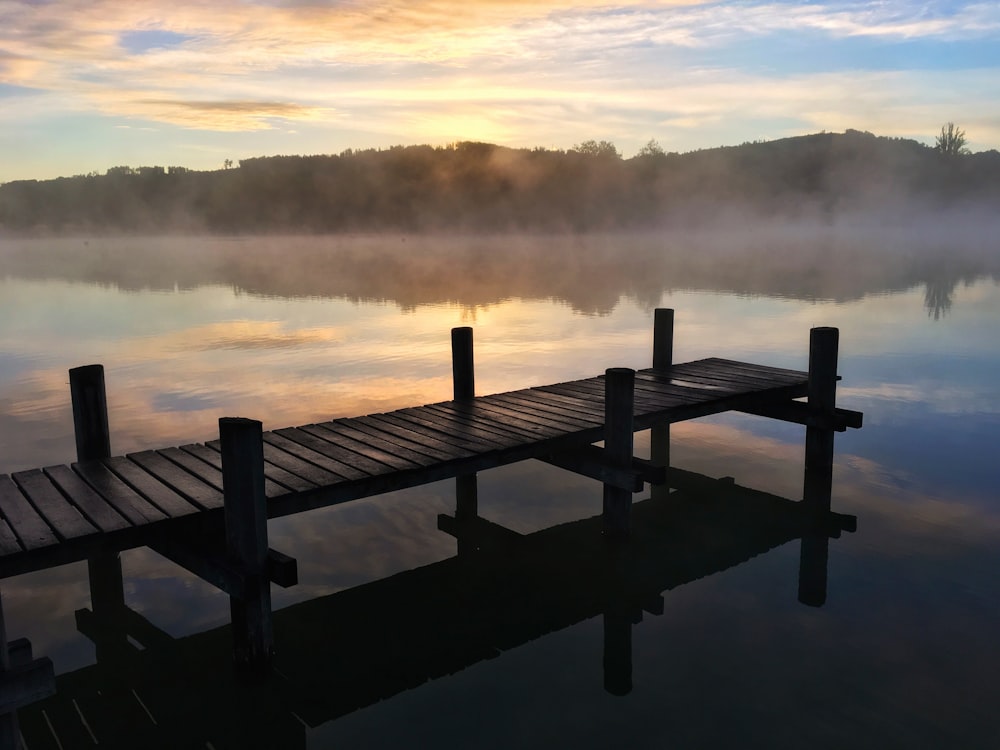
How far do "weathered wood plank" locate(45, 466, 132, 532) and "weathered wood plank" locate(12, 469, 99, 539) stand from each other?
46 mm

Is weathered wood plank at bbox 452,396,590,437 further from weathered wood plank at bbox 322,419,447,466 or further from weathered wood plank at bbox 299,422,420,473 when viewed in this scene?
weathered wood plank at bbox 299,422,420,473

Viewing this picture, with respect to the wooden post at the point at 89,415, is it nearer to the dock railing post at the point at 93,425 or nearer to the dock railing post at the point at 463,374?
the dock railing post at the point at 93,425

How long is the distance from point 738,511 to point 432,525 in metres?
3.80

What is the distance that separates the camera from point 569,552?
30.1 feet

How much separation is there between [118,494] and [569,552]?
4615 mm

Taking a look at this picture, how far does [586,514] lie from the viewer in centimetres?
1030

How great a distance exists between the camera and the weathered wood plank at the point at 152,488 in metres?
6.56

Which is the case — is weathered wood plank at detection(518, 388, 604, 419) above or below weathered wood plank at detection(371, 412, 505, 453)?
below

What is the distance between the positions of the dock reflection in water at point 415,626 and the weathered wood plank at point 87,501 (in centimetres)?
141

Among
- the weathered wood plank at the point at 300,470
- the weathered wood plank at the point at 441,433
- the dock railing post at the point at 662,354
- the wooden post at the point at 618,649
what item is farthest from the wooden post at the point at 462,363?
the wooden post at the point at 618,649

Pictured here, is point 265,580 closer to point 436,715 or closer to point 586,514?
point 436,715

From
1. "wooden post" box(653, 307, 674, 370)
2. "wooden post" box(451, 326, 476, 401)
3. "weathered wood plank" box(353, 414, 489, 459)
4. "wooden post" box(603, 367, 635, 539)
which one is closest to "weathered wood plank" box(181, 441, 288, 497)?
"weathered wood plank" box(353, 414, 489, 459)

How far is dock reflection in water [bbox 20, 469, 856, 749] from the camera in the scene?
623 cm

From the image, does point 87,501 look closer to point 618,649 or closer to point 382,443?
point 382,443
